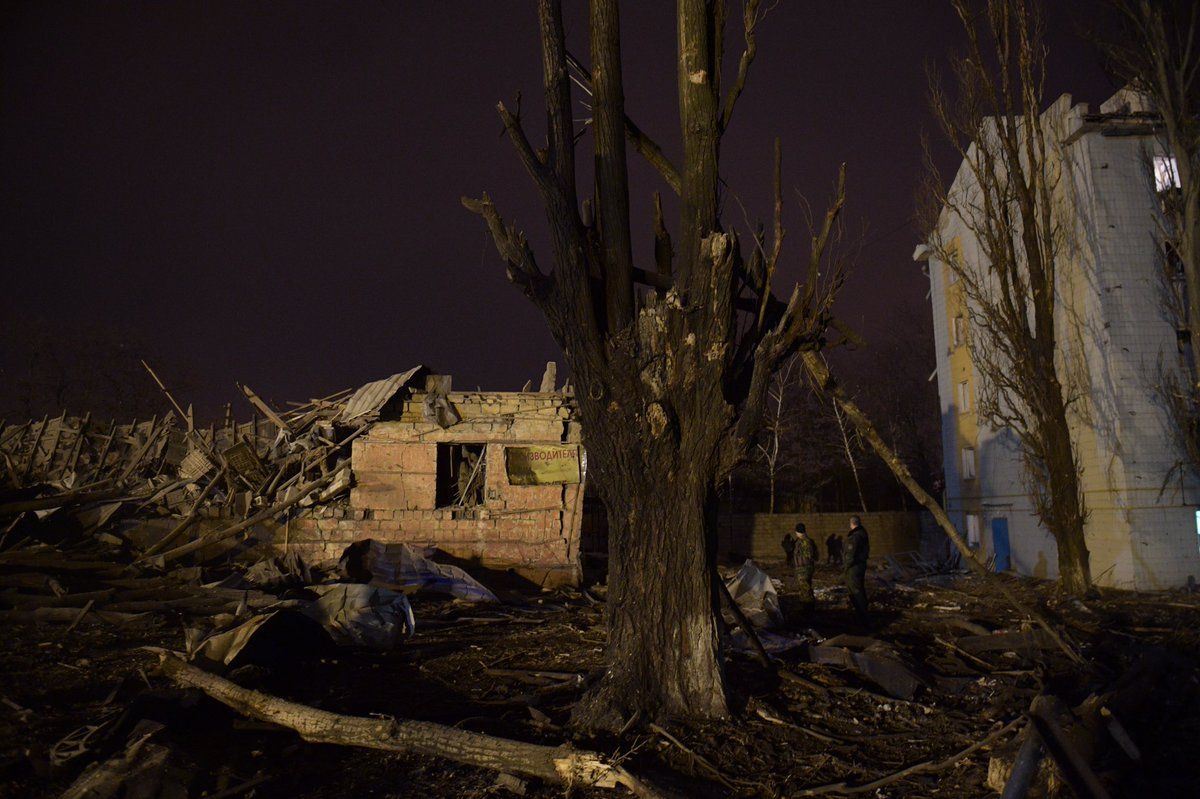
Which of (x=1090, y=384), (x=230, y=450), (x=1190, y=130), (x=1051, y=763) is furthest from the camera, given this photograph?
(x=1090, y=384)

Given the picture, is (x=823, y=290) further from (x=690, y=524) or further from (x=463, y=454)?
(x=463, y=454)

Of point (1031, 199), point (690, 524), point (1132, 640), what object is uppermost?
point (1031, 199)

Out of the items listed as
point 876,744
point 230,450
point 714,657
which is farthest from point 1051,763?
point 230,450

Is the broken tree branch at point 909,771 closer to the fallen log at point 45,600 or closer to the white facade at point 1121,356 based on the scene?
the fallen log at point 45,600

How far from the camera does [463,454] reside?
15320 millimetres

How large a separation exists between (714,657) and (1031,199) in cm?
1610

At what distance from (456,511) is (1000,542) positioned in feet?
61.0

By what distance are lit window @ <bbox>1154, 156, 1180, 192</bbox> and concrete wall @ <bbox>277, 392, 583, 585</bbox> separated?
16.9 meters

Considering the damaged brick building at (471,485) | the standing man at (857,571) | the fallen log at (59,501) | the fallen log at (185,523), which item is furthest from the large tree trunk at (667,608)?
the fallen log at (59,501)

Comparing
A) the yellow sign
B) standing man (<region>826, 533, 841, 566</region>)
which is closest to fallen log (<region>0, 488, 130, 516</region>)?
the yellow sign

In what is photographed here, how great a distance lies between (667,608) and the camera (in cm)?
570

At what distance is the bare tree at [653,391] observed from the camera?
18.6ft

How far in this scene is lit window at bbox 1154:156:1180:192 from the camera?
61.7 feet

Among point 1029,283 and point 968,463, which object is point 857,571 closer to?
point 1029,283
